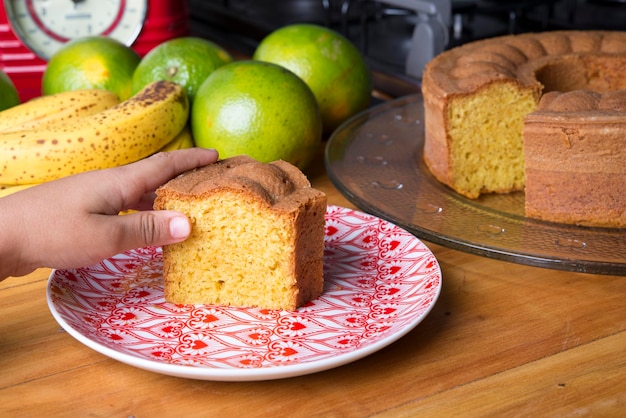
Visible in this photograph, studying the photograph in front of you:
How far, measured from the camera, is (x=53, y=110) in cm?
145

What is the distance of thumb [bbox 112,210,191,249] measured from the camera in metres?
1.00

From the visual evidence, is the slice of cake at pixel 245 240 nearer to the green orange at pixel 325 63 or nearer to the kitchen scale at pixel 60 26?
the green orange at pixel 325 63

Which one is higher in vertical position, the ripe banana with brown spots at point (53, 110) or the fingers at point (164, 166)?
the fingers at point (164, 166)

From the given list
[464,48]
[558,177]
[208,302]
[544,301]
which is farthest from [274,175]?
[464,48]

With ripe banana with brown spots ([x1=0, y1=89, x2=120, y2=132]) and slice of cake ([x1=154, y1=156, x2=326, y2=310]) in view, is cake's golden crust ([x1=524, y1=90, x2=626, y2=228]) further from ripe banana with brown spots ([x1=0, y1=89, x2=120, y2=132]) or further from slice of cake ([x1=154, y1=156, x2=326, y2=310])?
ripe banana with brown spots ([x1=0, y1=89, x2=120, y2=132])

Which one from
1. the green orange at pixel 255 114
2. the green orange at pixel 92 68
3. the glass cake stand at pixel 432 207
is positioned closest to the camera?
the glass cake stand at pixel 432 207

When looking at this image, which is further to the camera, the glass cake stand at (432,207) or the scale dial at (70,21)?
the scale dial at (70,21)

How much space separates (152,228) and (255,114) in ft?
1.47

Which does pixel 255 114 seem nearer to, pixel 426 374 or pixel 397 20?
pixel 426 374

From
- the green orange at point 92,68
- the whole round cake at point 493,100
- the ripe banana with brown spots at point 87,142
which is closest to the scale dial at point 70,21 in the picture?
the green orange at point 92,68

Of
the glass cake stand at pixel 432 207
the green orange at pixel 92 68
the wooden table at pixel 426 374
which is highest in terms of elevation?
the green orange at pixel 92 68

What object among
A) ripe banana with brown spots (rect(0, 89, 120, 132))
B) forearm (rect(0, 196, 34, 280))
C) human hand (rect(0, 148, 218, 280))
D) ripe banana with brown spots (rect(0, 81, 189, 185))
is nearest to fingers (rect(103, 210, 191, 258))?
human hand (rect(0, 148, 218, 280))

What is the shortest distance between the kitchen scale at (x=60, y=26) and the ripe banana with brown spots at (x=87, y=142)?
589 mm

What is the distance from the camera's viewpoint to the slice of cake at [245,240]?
1.04m
